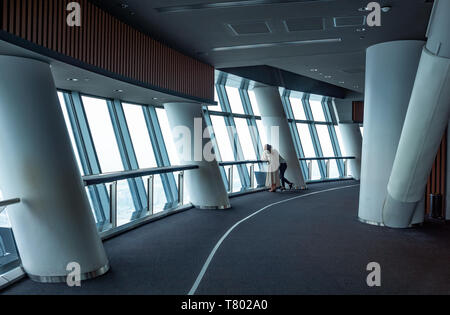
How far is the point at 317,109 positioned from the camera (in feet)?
73.9

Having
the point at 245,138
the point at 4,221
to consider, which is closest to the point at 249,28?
the point at 4,221

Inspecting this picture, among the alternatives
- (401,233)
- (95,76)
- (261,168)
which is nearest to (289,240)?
(401,233)

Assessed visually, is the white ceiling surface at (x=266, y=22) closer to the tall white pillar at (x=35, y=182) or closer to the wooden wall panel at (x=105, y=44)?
the wooden wall panel at (x=105, y=44)

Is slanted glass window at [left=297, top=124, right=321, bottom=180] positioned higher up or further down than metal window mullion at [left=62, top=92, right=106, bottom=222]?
further down

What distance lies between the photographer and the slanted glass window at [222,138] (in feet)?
48.2

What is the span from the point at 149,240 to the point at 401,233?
466 cm

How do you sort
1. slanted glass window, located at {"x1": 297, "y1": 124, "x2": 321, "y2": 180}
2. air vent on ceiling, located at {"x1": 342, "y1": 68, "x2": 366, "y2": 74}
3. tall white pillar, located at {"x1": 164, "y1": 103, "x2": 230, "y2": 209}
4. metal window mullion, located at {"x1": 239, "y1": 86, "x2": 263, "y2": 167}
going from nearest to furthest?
tall white pillar, located at {"x1": 164, "y1": 103, "x2": 230, "y2": 209}
air vent on ceiling, located at {"x1": 342, "y1": 68, "x2": 366, "y2": 74}
metal window mullion, located at {"x1": 239, "y1": 86, "x2": 263, "y2": 167}
slanted glass window, located at {"x1": 297, "y1": 124, "x2": 321, "y2": 180}

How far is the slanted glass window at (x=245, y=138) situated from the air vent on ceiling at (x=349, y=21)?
8.80 meters

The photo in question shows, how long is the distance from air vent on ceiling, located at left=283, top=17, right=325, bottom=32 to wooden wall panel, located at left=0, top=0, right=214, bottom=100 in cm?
270

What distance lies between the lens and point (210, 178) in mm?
10711

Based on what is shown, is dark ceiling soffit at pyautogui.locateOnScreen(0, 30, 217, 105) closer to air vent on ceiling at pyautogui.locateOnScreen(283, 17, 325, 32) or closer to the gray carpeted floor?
the gray carpeted floor

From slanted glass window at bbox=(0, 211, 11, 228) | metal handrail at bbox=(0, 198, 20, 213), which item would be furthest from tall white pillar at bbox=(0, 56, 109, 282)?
slanted glass window at bbox=(0, 211, 11, 228)

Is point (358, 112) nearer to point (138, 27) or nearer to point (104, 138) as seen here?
point (104, 138)

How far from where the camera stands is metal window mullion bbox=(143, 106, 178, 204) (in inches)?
458
